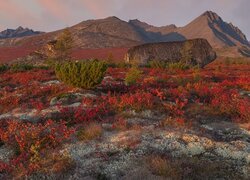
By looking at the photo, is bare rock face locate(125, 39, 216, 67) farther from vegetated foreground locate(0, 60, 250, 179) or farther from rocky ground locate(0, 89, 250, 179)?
rocky ground locate(0, 89, 250, 179)

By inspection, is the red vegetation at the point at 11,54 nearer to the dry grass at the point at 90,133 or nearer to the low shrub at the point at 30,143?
the low shrub at the point at 30,143

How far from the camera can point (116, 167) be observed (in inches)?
411

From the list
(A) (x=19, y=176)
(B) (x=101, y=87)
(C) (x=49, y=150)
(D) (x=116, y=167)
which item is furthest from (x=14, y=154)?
(B) (x=101, y=87)

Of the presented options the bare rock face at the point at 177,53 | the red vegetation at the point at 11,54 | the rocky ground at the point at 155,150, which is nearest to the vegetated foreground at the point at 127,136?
the rocky ground at the point at 155,150

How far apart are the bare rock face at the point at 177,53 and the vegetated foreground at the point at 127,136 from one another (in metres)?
28.9

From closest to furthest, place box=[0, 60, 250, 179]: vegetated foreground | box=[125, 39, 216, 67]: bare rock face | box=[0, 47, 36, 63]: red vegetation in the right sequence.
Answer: box=[0, 60, 250, 179]: vegetated foreground
box=[125, 39, 216, 67]: bare rock face
box=[0, 47, 36, 63]: red vegetation

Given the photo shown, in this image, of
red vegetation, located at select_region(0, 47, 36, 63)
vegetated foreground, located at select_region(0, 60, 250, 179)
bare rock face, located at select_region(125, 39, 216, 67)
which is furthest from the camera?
red vegetation, located at select_region(0, 47, 36, 63)

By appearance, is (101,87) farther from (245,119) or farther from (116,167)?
(116,167)

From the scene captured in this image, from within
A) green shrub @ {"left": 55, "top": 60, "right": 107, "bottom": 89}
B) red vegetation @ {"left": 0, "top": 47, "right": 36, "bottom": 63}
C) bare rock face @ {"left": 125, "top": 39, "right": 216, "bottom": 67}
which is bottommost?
red vegetation @ {"left": 0, "top": 47, "right": 36, "bottom": 63}

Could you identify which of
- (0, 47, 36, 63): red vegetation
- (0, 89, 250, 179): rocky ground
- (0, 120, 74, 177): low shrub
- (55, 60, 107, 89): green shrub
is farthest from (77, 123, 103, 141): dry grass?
(0, 47, 36, 63): red vegetation

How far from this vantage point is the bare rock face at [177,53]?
49062mm

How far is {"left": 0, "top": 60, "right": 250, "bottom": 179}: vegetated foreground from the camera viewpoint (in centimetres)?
1030

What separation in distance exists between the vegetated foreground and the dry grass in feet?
0.11

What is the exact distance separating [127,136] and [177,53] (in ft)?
125
